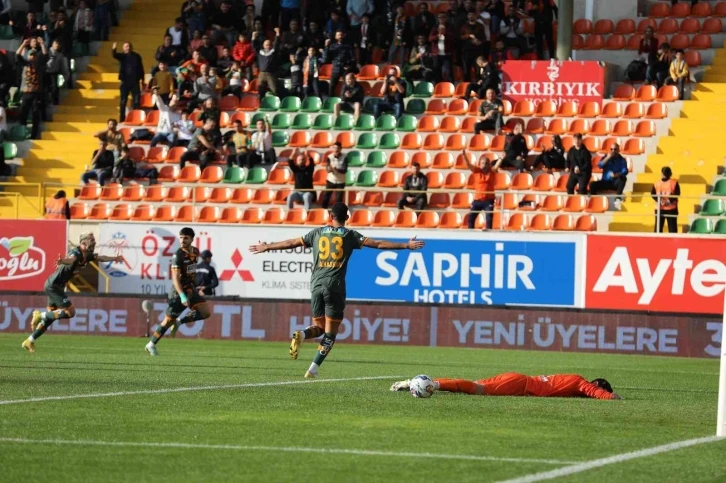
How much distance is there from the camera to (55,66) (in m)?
36.7

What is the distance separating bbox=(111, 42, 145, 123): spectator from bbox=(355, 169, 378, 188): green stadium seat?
703 cm

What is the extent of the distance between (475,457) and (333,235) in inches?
291

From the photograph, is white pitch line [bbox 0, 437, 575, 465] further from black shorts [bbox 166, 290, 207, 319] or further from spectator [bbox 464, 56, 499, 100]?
spectator [bbox 464, 56, 499, 100]

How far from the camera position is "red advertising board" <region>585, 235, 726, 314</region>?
2905 centimetres

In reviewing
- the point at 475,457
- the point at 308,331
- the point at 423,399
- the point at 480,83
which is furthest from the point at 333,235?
the point at 480,83

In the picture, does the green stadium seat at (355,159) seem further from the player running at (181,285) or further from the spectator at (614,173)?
the player running at (181,285)

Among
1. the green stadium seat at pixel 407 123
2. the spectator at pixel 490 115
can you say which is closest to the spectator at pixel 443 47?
the green stadium seat at pixel 407 123

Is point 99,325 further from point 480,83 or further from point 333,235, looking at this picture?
point 333,235

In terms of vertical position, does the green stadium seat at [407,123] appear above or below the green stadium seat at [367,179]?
above

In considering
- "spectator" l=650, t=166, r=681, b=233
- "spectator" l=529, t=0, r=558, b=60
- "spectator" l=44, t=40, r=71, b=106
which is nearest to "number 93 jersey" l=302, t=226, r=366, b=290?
"spectator" l=650, t=166, r=681, b=233

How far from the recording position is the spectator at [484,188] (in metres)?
30.4

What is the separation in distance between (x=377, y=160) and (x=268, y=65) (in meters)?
4.26

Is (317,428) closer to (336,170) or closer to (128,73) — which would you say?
(336,170)

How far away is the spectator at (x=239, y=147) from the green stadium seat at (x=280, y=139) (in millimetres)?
1108
